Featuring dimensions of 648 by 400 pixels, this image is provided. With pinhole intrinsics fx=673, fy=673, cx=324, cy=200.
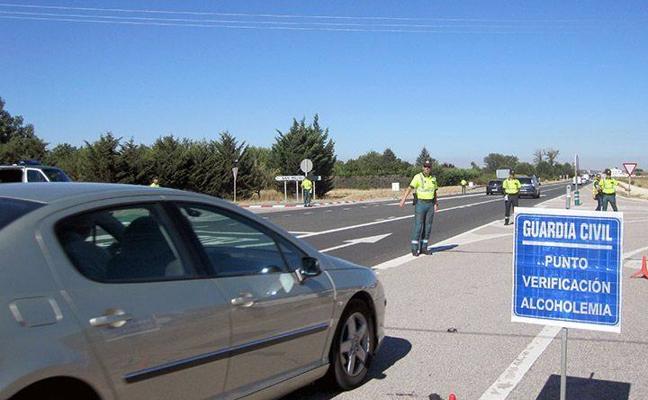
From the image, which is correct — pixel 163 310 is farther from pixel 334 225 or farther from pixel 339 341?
pixel 334 225

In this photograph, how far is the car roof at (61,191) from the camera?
3365 millimetres

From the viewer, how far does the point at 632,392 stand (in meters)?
4.96

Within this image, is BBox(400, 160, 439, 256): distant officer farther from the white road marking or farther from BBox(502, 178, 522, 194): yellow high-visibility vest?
BBox(502, 178, 522, 194): yellow high-visibility vest

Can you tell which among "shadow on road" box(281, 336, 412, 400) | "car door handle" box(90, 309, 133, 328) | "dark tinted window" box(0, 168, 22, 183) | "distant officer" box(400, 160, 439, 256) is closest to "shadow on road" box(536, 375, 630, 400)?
"shadow on road" box(281, 336, 412, 400)

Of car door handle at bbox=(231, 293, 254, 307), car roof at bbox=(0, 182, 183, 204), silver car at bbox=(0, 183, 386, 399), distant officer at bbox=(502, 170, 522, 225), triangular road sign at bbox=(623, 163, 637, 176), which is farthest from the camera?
triangular road sign at bbox=(623, 163, 637, 176)

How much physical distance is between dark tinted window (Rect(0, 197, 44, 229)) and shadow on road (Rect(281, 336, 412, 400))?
2371mm

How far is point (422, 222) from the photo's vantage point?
12820mm

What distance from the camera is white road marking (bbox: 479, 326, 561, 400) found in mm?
4918

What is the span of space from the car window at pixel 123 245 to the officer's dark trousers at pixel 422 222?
366 inches

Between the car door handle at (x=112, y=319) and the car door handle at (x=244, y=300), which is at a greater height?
the car door handle at (x=112, y=319)

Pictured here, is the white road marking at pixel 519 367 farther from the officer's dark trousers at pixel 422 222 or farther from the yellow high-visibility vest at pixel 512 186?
the yellow high-visibility vest at pixel 512 186

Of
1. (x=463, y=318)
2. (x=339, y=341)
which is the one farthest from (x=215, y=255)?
(x=463, y=318)

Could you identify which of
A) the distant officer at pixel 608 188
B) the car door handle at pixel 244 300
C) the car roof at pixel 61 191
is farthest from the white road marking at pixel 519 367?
the distant officer at pixel 608 188

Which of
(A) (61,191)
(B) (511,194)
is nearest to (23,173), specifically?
(B) (511,194)
